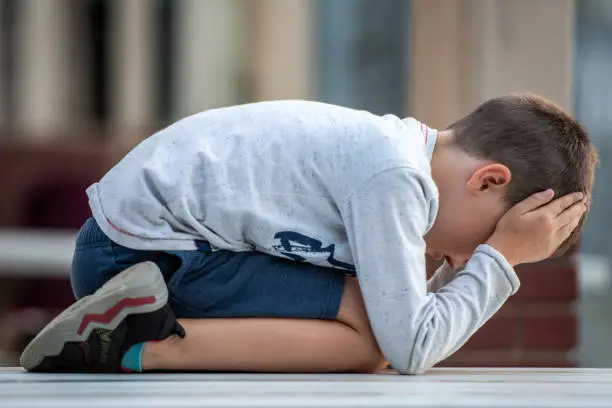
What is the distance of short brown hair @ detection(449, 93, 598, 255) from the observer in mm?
1805

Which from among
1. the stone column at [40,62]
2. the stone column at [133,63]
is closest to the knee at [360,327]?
the stone column at [40,62]

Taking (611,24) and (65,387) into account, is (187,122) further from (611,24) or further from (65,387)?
(611,24)

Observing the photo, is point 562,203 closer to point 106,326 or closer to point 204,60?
point 106,326

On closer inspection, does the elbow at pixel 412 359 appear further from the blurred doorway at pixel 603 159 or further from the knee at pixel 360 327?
the blurred doorway at pixel 603 159

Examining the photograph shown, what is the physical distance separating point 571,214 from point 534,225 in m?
0.08

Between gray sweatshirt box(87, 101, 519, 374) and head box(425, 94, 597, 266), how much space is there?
6cm

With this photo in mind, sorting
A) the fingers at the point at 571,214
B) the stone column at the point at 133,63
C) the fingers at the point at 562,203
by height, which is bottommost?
the stone column at the point at 133,63

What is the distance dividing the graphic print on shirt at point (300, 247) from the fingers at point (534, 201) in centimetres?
28

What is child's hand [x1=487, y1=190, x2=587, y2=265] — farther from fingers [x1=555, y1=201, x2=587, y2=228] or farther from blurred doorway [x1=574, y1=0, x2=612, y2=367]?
blurred doorway [x1=574, y1=0, x2=612, y2=367]

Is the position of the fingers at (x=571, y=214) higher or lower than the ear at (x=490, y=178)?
lower

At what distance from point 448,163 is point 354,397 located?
617 millimetres

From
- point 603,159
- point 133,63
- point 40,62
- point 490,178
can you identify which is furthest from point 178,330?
point 133,63

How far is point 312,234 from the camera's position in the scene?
1.76m

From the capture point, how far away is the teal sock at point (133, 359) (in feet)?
5.49
